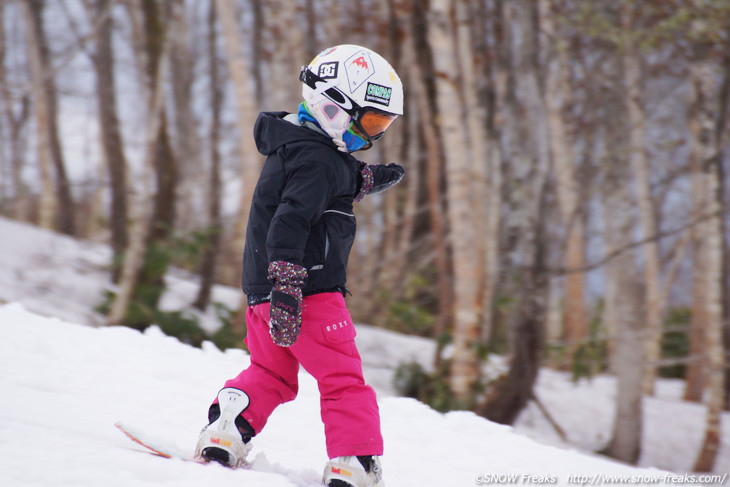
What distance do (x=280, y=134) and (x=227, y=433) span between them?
1188 millimetres

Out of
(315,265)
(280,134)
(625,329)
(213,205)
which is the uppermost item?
(280,134)

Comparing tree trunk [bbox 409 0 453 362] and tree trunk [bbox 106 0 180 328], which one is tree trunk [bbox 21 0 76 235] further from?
tree trunk [bbox 409 0 453 362]

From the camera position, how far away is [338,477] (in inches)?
103

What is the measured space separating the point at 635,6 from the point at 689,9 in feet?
5.01

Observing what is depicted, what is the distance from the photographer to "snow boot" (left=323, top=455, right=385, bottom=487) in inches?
103

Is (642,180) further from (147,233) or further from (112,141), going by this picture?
(112,141)

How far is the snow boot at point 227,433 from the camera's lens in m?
2.72

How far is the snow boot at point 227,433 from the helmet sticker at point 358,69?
1.31m

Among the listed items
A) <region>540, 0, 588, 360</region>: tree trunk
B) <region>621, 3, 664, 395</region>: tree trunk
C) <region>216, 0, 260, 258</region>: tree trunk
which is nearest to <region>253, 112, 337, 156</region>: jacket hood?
<region>216, 0, 260, 258</region>: tree trunk

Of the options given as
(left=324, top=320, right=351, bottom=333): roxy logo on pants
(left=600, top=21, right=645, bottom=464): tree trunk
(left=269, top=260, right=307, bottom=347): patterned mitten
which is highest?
(left=269, top=260, right=307, bottom=347): patterned mitten

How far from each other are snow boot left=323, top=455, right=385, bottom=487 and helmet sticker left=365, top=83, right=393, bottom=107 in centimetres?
138

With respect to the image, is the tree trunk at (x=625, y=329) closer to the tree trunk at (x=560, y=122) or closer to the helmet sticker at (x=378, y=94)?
the tree trunk at (x=560, y=122)

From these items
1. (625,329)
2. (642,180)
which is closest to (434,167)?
(625,329)

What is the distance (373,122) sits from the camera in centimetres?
280
